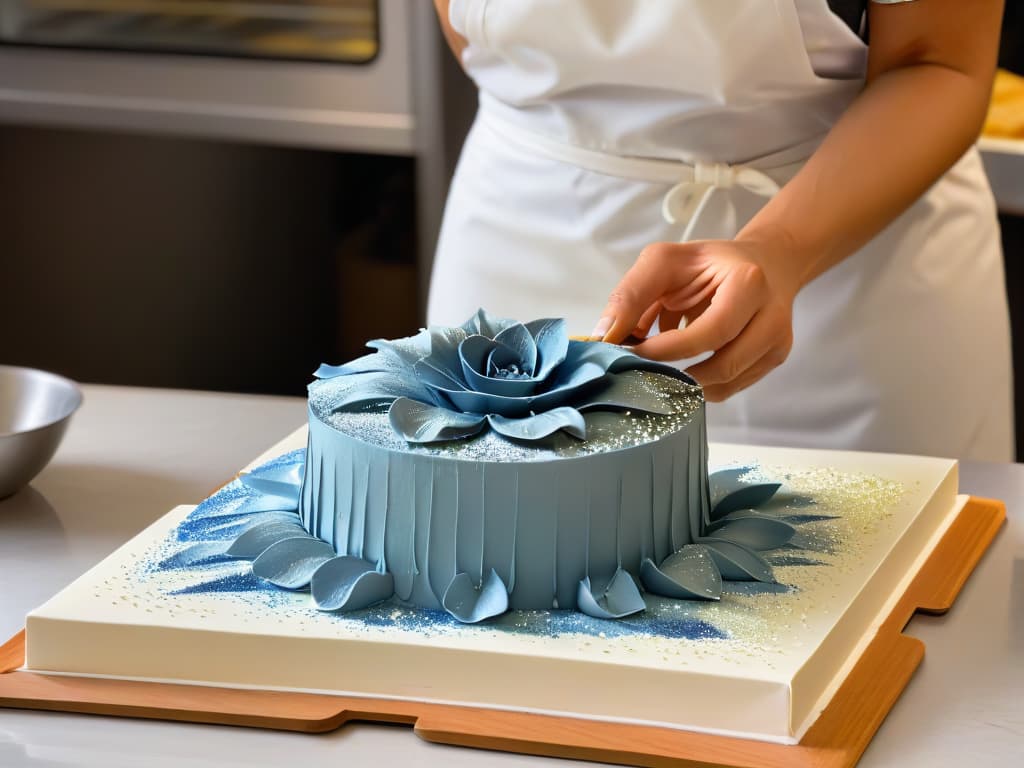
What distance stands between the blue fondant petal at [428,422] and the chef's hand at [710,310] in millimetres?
153

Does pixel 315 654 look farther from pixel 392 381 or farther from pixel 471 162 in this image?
pixel 471 162

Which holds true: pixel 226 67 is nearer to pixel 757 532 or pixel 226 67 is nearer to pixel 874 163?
pixel 874 163

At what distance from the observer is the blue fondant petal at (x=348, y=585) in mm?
791

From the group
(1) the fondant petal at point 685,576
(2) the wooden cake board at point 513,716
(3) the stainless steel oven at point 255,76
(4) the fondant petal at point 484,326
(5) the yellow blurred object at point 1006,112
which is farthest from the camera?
(3) the stainless steel oven at point 255,76

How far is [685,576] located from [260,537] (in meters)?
0.26

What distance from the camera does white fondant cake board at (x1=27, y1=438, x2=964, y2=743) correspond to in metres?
0.72

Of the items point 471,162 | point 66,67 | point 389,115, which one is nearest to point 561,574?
point 471,162

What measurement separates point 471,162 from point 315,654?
30.0 inches

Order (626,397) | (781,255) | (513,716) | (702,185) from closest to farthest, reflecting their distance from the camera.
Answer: (513,716) < (626,397) < (781,255) < (702,185)

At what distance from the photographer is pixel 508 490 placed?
787 mm

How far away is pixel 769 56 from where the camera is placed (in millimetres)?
1215

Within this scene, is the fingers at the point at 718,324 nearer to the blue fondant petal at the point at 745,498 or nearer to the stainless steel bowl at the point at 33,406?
Answer: the blue fondant petal at the point at 745,498

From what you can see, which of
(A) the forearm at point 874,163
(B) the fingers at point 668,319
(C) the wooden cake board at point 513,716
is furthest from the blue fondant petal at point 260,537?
(A) the forearm at point 874,163

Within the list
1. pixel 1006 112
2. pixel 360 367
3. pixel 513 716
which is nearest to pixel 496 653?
pixel 513 716
